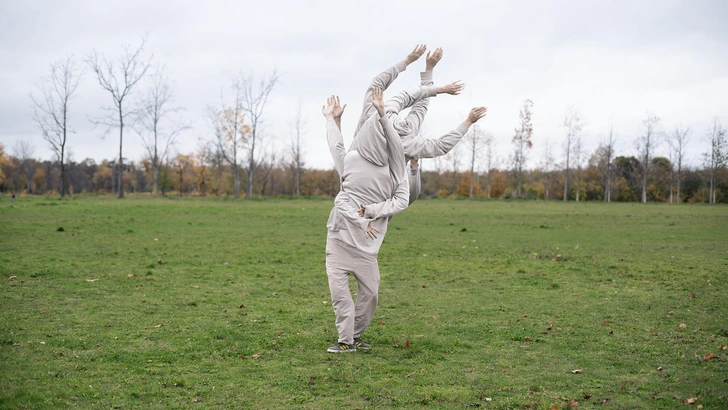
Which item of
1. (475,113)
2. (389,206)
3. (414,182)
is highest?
(475,113)

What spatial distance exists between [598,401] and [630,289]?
267 inches

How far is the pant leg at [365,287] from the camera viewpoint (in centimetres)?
687

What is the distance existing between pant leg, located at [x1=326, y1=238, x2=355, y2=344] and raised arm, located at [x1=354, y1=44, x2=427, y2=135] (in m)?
1.40

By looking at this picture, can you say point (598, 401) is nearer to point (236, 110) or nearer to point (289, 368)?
point (289, 368)

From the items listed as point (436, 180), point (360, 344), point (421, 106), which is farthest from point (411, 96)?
point (436, 180)

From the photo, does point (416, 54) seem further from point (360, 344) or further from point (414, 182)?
point (360, 344)

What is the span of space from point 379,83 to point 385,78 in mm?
99

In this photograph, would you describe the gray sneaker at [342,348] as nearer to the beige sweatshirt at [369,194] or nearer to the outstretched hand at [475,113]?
the beige sweatshirt at [369,194]

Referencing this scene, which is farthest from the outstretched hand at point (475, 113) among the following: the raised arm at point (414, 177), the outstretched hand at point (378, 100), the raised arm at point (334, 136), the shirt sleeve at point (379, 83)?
the raised arm at point (334, 136)

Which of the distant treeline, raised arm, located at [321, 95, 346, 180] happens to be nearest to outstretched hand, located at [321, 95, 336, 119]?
raised arm, located at [321, 95, 346, 180]

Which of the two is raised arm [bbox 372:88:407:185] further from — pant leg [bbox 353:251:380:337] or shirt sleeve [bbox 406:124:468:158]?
pant leg [bbox 353:251:380:337]

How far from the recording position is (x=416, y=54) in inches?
273

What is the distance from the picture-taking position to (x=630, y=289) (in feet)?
37.4

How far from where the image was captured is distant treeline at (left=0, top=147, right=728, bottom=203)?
64125 millimetres
